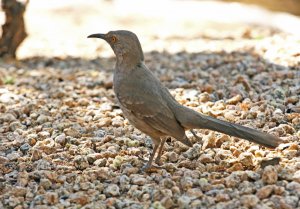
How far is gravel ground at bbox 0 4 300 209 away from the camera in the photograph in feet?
13.4

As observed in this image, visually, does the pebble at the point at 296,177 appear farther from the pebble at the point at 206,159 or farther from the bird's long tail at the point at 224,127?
the pebble at the point at 206,159

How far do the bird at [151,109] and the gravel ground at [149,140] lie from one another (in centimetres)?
25

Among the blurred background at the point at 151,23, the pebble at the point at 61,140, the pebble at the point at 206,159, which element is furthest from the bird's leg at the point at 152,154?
the blurred background at the point at 151,23

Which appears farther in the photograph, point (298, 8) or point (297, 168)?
point (298, 8)

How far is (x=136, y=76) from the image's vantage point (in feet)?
15.9

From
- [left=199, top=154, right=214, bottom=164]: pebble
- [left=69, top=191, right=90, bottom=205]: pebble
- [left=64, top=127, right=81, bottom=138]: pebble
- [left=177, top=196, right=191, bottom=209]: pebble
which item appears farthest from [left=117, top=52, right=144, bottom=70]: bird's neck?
[left=177, top=196, right=191, bottom=209]: pebble

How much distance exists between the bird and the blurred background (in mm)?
3510

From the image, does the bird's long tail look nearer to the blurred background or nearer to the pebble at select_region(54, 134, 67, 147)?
the pebble at select_region(54, 134, 67, 147)

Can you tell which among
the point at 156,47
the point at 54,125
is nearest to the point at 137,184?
the point at 54,125

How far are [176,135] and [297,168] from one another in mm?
922

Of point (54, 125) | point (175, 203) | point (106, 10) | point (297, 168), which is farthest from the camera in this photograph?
point (106, 10)

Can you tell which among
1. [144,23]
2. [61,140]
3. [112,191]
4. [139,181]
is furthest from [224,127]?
[144,23]

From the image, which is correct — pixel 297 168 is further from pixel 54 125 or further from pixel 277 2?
pixel 277 2

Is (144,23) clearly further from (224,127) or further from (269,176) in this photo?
(269,176)
